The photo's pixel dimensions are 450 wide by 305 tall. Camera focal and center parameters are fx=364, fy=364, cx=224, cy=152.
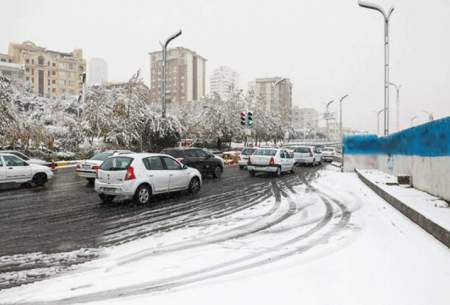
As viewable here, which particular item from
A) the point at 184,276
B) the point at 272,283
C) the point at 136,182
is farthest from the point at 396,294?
the point at 136,182

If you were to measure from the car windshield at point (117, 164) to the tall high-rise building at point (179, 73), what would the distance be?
14916cm

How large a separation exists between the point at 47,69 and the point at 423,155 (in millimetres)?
116907

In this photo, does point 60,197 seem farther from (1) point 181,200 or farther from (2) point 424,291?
(2) point 424,291

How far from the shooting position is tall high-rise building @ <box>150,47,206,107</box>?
16262 cm

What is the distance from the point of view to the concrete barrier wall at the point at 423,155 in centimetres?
981

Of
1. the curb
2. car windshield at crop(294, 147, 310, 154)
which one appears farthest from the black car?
car windshield at crop(294, 147, 310, 154)

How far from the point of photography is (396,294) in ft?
14.5

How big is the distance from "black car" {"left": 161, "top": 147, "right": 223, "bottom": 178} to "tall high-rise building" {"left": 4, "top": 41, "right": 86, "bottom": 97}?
9752 centimetres

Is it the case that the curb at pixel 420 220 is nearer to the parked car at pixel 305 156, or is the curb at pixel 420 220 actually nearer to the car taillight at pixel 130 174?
the car taillight at pixel 130 174

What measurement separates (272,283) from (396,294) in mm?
1495

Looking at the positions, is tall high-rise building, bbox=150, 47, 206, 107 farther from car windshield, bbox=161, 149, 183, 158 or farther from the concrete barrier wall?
the concrete barrier wall

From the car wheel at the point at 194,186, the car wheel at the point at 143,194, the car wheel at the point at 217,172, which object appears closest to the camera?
the car wheel at the point at 143,194

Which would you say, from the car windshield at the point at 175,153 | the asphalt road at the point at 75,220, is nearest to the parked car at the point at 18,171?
the asphalt road at the point at 75,220

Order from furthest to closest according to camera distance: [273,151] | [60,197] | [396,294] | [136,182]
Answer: [273,151], [60,197], [136,182], [396,294]
